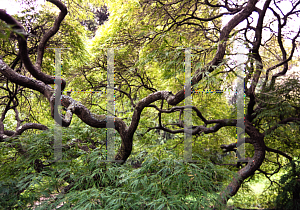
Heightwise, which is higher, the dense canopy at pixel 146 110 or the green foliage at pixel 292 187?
the dense canopy at pixel 146 110

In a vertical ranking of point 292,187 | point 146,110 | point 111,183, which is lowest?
point 292,187

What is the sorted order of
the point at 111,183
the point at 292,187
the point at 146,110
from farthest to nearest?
the point at 146,110
the point at 292,187
the point at 111,183

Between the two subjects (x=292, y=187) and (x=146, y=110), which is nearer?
(x=292, y=187)

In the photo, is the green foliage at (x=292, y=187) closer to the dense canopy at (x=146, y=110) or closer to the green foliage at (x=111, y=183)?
the dense canopy at (x=146, y=110)

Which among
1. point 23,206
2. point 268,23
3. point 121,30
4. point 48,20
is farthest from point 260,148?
point 48,20

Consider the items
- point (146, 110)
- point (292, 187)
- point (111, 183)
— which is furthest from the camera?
point (146, 110)

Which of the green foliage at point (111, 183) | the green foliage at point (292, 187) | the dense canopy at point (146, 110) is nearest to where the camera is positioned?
the green foliage at point (111, 183)

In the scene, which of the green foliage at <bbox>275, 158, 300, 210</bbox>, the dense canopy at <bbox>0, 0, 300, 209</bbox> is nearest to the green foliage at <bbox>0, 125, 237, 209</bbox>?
the dense canopy at <bbox>0, 0, 300, 209</bbox>

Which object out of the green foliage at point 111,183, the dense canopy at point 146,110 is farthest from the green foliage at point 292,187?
the green foliage at point 111,183

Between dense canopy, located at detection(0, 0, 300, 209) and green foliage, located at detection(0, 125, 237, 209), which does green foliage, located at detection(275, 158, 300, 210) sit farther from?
green foliage, located at detection(0, 125, 237, 209)

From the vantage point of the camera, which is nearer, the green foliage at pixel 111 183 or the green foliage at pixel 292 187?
the green foliage at pixel 111 183

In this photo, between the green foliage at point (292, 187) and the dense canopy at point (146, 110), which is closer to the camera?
the dense canopy at point (146, 110)

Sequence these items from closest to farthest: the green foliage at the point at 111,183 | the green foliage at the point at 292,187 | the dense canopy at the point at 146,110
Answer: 1. the green foliage at the point at 111,183
2. the dense canopy at the point at 146,110
3. the green foliage at the point at 292,187

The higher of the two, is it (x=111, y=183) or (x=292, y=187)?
(x=111, y=183)
